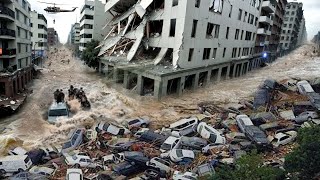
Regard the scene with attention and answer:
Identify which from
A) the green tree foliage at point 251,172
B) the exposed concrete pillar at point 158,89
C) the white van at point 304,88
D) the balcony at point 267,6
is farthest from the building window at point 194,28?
the balcony at point 267,6

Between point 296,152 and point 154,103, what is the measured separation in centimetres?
1796

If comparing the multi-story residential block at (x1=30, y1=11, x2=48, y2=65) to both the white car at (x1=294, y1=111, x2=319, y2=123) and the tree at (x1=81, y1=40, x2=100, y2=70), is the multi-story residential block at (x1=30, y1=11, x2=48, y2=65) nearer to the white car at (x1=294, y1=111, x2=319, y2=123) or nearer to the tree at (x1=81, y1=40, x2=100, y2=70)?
the tree at (x1=81, y1=40, x2=100, y2=70)

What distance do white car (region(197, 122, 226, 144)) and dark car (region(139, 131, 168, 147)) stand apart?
8.78ft

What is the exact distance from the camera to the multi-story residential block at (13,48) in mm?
27852

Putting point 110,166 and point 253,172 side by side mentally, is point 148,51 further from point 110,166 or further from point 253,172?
point 253,172

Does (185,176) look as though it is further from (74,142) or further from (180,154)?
(74,142)

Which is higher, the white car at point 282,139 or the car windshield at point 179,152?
the white car at point 282,139

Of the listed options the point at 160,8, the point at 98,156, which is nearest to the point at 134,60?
the point at 160,8

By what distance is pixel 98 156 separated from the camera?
16297 millimetres

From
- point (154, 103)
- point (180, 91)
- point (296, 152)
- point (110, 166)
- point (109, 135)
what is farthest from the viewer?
point (180, 91)

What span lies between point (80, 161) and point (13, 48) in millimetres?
26412

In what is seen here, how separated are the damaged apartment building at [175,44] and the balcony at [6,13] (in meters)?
13.4

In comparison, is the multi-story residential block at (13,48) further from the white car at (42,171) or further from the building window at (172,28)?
the building window at (172,28)

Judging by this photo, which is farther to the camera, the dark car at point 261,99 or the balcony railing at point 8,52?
the balcony railing at point 8,52
